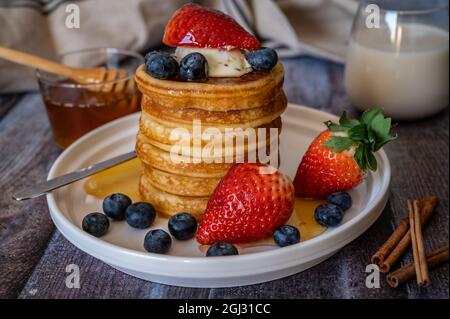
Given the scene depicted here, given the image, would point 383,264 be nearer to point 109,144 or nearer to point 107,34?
point 109,144

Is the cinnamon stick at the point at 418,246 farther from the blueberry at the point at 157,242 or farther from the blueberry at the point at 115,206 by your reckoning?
the blueberry at the point at 115,206

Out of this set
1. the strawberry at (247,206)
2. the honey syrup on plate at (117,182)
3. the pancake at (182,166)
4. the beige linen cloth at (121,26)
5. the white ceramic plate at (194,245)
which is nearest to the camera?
the white ceramic plate at (194,245)

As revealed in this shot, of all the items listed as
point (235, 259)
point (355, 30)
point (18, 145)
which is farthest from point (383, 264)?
point (18, 145)

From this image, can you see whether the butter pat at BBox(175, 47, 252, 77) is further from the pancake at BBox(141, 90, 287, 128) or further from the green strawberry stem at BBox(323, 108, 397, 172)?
the green strawberry stem at BBox(323, 108, 397, 172)

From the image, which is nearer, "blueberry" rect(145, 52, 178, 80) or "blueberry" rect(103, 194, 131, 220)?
"blueberry" rect(145, 52, 178, 80)

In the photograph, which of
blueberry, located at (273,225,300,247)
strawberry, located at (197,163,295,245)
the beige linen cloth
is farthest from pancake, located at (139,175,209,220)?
the beige linen cloth

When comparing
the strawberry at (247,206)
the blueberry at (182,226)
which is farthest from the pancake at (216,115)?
the blueberry at (182,226)

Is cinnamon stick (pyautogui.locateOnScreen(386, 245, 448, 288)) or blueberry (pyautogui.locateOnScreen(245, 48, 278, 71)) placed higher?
blueberry (pyautogui.locateOnScreen(245, 48, 278, 71))
